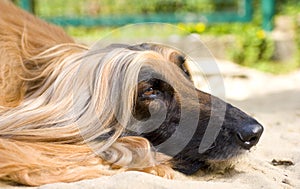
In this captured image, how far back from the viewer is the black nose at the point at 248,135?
2.88 metres

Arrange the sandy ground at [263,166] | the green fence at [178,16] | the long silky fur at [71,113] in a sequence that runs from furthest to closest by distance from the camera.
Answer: the green fence at [178,16] → the long silky fur at [71,113] → the sandy ground at [263,166]

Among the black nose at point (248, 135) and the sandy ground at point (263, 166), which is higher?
the black nose at point (248, 135)

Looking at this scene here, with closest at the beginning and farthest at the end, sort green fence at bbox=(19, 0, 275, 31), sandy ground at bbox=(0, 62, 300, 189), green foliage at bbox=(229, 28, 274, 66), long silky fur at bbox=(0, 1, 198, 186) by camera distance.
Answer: sandy ground at bbox=(0, 62, 300, 189)
long silky fur at bbox=(0, 1, 198, 186)
green foliage at bbox=(229, 28, 274, 66)
green fence at bbox=(19, 0, 275, 31)

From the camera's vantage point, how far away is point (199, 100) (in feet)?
10.1

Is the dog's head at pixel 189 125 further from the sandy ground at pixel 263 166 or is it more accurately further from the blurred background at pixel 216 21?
the blurred background at pixel 216 21

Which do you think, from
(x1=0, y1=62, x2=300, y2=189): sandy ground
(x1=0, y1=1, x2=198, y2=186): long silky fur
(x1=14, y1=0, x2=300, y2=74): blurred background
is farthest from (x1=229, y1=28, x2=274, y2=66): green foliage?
(x1=0, y1=1, x2=198, y2=186): long silky fur

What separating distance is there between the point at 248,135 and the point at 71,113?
0.84 m

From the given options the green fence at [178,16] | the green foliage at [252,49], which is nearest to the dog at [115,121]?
the green foliage at [252,49]

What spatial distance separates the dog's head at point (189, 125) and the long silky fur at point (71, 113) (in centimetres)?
6

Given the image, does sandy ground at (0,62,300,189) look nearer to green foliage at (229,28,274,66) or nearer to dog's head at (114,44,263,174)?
dog's head at (114,44,263,174)

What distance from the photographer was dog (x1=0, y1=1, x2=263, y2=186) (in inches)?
114

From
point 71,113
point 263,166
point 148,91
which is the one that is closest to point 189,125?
point 148,91

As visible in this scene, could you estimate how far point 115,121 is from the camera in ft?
10.2

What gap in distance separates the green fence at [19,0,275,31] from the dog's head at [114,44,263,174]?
568cm
